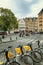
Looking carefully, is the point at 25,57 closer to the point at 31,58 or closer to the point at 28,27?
the point at 31,58

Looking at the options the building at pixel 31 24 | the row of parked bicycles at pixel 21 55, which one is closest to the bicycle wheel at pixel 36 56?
the row of parked bicycles at pixel 21 55

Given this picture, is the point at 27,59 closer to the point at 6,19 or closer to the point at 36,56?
the point at 36,56

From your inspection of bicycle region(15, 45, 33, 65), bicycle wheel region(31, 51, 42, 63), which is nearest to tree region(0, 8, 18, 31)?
bicycle wheel region(31, 51, 42, 63)

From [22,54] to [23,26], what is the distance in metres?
147

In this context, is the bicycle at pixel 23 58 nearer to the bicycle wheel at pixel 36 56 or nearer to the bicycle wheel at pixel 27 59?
the bicycle wheel at pixel 27 59

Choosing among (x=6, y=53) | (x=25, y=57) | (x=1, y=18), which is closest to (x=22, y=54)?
(x=25, y=57)

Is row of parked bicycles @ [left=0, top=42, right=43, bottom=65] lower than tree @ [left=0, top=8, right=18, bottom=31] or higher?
higher

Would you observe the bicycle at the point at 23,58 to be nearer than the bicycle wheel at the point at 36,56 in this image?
Yes

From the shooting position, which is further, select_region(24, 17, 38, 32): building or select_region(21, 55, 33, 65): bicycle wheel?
select_region(24, 17, 38, 32): building

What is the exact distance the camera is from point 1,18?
7444cm

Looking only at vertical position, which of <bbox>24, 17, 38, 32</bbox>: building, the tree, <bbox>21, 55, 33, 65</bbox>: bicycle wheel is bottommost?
<bbox>24, 17, 38, 32</bbox>: building

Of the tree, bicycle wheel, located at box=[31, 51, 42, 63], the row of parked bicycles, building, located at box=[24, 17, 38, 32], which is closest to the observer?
the row of parked bicycles

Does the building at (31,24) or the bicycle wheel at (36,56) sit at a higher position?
the bicycle wheel at (36,56)

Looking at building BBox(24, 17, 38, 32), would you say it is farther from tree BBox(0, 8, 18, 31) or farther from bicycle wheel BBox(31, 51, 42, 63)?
bicycle wheel BBox(31, 51, 42, 63)
